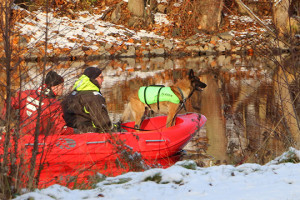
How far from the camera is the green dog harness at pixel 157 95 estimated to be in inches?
332

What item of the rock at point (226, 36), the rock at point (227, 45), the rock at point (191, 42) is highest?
the rock at point (226, 36)

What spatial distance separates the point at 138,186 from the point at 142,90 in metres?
4.61

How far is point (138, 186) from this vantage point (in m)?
3.98

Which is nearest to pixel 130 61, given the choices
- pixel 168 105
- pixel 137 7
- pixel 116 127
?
pixel 137 7

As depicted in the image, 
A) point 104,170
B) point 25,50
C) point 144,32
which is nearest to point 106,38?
point 144,32

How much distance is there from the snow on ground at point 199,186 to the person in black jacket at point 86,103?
9.77ft

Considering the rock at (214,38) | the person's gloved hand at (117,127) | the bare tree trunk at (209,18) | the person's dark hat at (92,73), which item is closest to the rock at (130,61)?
the rock at (214,38)

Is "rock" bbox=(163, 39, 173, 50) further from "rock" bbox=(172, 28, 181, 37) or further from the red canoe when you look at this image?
the red canoe

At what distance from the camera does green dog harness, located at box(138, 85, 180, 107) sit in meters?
8.44

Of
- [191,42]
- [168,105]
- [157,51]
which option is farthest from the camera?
[191,42]

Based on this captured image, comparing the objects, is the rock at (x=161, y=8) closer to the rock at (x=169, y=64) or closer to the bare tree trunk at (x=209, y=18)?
the bare tree trunk at (x=209, y=18)

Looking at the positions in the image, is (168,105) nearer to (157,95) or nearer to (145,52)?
(157,95)

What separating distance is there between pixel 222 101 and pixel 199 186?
908cm

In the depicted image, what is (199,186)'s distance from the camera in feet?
12.8
